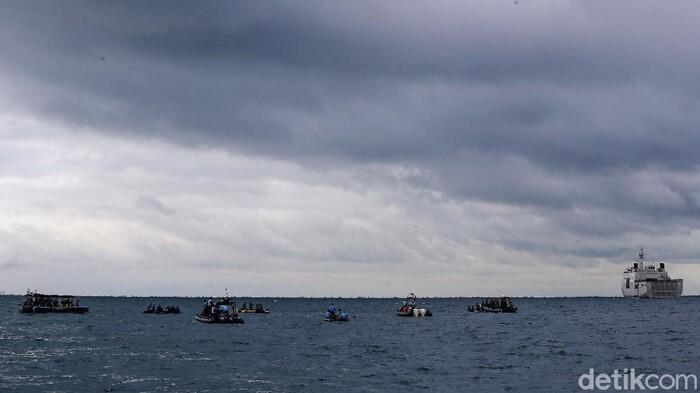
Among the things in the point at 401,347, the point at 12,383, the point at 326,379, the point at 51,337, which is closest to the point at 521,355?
the point at 401,347

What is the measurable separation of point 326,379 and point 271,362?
36.0ft

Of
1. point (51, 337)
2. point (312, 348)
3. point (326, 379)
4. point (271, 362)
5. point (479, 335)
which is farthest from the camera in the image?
point (479, 335)

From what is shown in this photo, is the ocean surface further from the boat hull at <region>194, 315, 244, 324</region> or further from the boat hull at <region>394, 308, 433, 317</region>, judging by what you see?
the boat hull at <region>394, 308, 433, 317</region>

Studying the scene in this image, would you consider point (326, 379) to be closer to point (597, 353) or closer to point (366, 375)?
point (366, 375)

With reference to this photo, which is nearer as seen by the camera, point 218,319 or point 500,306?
point 218,319

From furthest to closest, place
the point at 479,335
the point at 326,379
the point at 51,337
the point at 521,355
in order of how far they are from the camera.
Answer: the point at 479,335 → the point at 51,337 → the point at 521,355 → the point at 326,379

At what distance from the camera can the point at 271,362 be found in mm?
57094
